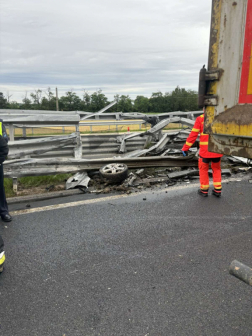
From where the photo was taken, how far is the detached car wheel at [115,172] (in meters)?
5.95

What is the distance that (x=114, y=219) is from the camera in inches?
167

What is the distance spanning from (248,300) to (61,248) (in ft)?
→ 7.09

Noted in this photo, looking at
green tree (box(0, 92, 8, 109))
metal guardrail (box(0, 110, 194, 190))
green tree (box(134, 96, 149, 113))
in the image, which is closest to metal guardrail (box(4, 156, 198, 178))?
metal guardrail (box(0, 110, 194, 190))

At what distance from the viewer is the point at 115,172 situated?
6.12 metres

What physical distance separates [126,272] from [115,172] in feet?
11.1

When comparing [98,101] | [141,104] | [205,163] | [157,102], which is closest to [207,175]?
[205,163]

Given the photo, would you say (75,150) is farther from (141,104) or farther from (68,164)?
(141,104)

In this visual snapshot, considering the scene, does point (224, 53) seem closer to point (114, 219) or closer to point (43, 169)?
point (114, 219)

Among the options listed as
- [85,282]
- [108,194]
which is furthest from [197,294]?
[108,194]

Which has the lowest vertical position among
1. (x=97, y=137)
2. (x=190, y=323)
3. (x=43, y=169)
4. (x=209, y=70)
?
(x=190, y=323)

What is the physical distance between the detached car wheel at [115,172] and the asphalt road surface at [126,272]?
4.44 ft

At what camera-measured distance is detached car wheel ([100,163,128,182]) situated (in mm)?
5945

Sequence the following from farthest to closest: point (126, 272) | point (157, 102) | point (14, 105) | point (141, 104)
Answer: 1. point (14, 105)
2. point (141, 104)
3. point (157, 102)
4. point (126, 272)

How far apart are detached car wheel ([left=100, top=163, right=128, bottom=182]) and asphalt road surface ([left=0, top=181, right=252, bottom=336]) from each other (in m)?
1.35
